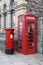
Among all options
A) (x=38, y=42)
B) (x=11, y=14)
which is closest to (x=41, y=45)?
(x=38, y=42)

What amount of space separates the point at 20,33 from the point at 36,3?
2174mm

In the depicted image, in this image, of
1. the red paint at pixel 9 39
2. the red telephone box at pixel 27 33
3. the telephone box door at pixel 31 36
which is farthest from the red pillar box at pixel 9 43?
the telephone box door at pixel 31 36

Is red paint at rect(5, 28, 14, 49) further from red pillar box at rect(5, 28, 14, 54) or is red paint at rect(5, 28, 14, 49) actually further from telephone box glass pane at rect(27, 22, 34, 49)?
telephone box glass pane at rect(27, 22, 34, 49)

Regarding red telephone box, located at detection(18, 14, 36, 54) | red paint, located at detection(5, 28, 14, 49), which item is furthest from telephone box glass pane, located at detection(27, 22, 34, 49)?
red paint, located at detection(5, 28, 14, 49)

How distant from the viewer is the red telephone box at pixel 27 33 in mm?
10227

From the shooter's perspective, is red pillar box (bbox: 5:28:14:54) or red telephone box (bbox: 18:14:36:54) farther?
red pillar box (bbox: 5:28:14:54)

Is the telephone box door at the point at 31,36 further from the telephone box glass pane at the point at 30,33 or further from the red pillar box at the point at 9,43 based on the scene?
the red pillar box at the point at 9,43

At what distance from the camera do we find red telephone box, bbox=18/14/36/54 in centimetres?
1023

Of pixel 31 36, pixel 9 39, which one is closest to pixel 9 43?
pixel 9 39

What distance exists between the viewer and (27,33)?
1027cm

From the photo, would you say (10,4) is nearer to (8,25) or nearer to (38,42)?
(8,25)

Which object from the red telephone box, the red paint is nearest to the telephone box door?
the red telephone box

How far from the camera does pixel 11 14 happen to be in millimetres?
16141

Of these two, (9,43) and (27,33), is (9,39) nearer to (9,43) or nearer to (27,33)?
(9,43)
